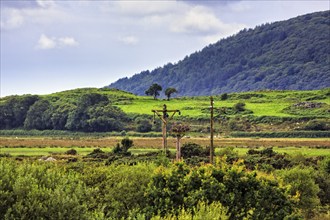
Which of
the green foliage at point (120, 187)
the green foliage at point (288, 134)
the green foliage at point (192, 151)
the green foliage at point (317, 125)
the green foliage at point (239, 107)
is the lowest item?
the green foliage at point (288, 134)

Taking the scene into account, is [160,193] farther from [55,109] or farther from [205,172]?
[55,109]

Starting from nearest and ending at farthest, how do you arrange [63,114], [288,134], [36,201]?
[36,201] → [288,134] → [63,114]

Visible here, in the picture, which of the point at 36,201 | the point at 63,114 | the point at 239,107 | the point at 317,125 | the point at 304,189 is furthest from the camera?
the point at 63,114

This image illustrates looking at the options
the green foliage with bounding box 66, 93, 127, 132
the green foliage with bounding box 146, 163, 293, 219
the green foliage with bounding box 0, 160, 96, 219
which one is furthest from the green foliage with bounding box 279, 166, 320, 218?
the green foliage with bounding box 66, 93, 127, 132

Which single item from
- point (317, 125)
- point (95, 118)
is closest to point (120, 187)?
point (317, 125)

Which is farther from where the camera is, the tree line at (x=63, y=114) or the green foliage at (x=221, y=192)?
the tree line at (x=63, y=114)

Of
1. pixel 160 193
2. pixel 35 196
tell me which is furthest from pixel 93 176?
pixel 35 196

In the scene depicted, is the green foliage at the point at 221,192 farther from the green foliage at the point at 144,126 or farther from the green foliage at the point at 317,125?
the green foliage at the point at 144,126

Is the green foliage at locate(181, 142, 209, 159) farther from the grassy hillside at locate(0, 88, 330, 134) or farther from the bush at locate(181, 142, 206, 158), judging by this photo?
the grassy hillside at locate(0, 88, 330, 134)

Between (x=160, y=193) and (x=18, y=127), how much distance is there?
145919 millimetres

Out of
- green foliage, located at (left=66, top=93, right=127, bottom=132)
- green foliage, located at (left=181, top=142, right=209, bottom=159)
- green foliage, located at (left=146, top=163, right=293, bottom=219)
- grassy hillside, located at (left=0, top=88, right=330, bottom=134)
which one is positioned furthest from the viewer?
green foliage, located at (left=66, top=93, right=127, bottom=132)

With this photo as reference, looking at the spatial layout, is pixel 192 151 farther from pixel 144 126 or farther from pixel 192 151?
pixel 144 126

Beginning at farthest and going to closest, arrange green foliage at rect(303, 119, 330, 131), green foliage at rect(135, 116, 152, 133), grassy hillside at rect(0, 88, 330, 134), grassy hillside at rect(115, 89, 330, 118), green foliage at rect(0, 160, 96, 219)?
green foliage at rect(135, 116, 152, 133), grassy hillside at rect(115, 89, 330, 118), grassy hillside at rect(0, 88, 330, 134), green foliage at rect(303, 119, 330, 131), green foliage at rect(0, 160, 96, 219)

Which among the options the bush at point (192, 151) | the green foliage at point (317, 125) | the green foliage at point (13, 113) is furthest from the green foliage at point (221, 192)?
the green foliage at point (13, 113)
